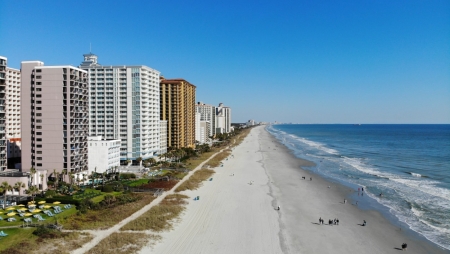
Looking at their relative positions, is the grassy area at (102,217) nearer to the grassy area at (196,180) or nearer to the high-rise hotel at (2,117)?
the grassy area at (196,180)

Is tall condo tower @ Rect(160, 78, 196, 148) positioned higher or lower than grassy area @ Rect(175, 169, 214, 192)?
higher

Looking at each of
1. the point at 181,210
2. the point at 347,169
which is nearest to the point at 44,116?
the point at 181,210

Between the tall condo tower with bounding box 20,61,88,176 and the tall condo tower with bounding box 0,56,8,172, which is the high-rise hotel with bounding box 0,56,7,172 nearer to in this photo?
the tall condo tower with bounding box 0,56,8,172

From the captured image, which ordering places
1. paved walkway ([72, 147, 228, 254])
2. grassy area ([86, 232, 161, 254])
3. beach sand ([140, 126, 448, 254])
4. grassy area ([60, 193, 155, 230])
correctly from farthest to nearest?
grassy area ([60, 193, 155, 230]) → beach sand ([140, 126, 448, 254]) → paved walkway ([72, 147, 228, 254]) → grassy area ([86, 232, 161, 254])

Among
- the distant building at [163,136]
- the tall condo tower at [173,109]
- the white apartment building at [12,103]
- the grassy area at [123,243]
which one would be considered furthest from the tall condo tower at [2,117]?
the tall condo tower at [173,109]

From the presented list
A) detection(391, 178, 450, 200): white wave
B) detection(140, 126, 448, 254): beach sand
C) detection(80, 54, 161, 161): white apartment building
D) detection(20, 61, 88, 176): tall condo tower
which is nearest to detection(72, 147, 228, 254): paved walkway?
detection(140, 126, 448, 254): beach sand

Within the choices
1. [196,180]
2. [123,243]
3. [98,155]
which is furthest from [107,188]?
[123,243]
